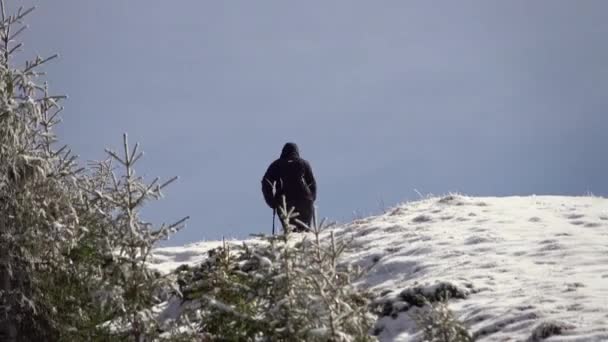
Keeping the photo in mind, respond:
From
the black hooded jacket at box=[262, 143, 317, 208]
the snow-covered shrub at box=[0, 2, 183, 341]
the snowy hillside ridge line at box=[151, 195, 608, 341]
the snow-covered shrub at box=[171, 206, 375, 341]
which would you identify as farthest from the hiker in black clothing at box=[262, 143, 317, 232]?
the snow-covered shrub at box=[171, 206, 375, 341]

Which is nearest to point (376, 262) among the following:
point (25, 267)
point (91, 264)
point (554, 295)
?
point (554, 295)

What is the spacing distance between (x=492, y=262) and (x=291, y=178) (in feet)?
21.3

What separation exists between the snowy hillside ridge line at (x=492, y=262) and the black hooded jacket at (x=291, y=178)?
136cm

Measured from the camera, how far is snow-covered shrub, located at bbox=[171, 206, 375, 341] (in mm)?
8023

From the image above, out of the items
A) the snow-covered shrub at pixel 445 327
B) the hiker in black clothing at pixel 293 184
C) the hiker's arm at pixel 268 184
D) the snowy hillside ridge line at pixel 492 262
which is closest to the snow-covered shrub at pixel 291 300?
the snow-covered shrub at pixel 445 327

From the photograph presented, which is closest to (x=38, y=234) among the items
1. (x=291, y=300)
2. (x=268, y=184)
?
(x=291, y=300)

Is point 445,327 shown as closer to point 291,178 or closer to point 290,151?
point 291,178

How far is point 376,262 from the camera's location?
14.5 meters

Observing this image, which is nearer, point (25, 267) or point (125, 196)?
point (125, 196)

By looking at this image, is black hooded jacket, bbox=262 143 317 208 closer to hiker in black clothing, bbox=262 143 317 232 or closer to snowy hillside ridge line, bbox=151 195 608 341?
hiker in black clothing, bbox=262 143 317 232

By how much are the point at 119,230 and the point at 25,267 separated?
327 centimetres

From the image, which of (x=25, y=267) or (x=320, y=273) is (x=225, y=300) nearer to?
(x=320, y=273)

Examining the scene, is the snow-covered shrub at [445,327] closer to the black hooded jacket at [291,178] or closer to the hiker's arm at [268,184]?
the black hooded jacket at [291,178]

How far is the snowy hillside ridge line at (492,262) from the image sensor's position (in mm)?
9898
